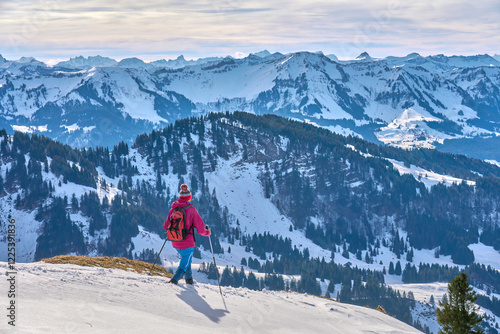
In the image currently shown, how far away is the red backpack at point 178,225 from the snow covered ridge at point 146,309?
2655 mm

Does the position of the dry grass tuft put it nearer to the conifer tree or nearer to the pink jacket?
the pink jacket

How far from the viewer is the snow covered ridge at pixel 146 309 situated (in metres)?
17.9

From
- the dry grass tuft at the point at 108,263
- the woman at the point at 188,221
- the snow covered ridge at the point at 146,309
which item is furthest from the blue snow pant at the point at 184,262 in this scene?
the dry grass tuft at the point at 108,263

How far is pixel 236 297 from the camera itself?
27094 mm

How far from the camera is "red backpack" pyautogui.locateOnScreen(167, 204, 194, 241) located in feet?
81.9

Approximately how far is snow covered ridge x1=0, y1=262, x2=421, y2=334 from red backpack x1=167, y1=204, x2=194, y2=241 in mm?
2655

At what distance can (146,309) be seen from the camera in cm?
2100

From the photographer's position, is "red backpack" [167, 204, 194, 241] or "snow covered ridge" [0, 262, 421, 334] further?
"red backpack" [167, 204, 194, 241]

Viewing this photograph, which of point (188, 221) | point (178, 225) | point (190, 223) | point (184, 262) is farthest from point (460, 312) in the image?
point (178, 225)

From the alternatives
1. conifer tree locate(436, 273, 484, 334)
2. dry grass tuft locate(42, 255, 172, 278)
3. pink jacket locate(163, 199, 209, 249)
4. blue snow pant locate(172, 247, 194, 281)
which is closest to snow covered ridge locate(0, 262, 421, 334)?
blue snow pant locate(172, 247, 194, 281)

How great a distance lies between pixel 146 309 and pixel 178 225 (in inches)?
203

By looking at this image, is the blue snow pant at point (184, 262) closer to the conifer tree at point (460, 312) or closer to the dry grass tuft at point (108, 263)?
the dry grass tuft at point (108, 263)

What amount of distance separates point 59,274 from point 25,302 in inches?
200

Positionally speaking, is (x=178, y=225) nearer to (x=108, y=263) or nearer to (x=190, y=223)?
(x=190, y=223)
